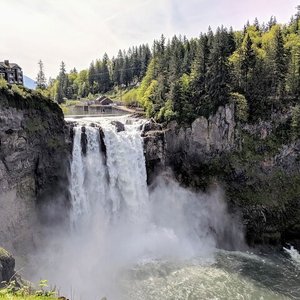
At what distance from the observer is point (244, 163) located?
4344cm

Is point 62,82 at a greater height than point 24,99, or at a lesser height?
greater

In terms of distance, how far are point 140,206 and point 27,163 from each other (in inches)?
571

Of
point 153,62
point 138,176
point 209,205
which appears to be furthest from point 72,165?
point 153,62

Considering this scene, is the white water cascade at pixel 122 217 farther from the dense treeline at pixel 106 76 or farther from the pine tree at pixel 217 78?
the dense treeline at pixel 106 76

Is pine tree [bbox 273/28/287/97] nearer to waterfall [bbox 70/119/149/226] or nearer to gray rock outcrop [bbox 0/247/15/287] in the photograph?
waterfall [bbox 70/119/149/226]

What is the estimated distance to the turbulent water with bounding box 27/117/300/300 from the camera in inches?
1197

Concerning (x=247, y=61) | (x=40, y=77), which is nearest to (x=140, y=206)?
(x=247, y=61)

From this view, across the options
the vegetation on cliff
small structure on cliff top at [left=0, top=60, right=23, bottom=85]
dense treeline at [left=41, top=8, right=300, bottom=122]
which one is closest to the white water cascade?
the vegetation on cliff

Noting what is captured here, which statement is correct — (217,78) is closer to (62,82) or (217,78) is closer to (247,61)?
(247,61)

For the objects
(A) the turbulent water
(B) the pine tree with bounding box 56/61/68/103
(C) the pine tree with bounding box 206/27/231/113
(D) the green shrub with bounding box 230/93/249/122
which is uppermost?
(B) the pine tree with bounding box 56/61/68/103

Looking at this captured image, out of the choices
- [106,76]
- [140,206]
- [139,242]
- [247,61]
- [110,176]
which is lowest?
[139,242]

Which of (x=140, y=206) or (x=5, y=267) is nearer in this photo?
(x=5, y=267)

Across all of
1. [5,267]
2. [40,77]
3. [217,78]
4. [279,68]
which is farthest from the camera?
[40,77]

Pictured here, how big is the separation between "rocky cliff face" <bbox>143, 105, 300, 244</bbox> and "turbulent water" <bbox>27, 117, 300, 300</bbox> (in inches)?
71.4
